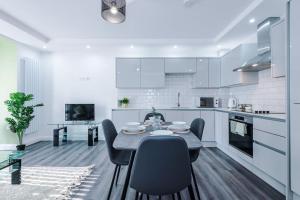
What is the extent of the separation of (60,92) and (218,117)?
14.1 ft

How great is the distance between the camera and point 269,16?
3.23 meters

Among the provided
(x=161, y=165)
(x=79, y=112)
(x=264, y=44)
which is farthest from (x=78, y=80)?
(x=161, y=165)

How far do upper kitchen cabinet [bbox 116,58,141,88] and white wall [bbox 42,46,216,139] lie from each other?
0.45 meters

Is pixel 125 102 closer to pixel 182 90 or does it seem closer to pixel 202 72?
pixel 182 90

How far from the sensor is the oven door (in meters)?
3.01

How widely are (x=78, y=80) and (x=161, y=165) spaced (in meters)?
4.67

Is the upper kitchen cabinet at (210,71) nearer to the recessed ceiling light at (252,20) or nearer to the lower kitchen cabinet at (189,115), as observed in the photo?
the lower kitchen cabinet at (189,115)

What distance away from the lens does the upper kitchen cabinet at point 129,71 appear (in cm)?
498

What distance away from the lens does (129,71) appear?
16.4 feet

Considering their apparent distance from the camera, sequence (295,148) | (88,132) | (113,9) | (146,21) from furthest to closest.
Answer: (88,132)
(146,21)
(113,9)
(295,148)

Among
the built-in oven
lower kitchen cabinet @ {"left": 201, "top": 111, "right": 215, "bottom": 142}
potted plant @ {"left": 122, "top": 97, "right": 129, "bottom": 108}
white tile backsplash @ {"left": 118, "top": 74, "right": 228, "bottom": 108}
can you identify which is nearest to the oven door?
the built-in oven

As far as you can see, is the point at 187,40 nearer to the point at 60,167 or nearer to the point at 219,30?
the point at 219,30

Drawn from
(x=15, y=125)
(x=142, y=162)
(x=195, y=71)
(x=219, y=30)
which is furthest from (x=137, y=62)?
(x=142, y=162)

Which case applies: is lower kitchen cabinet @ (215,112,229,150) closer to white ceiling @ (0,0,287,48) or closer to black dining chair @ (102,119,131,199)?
white ceiling @ (0,0,287,48)
